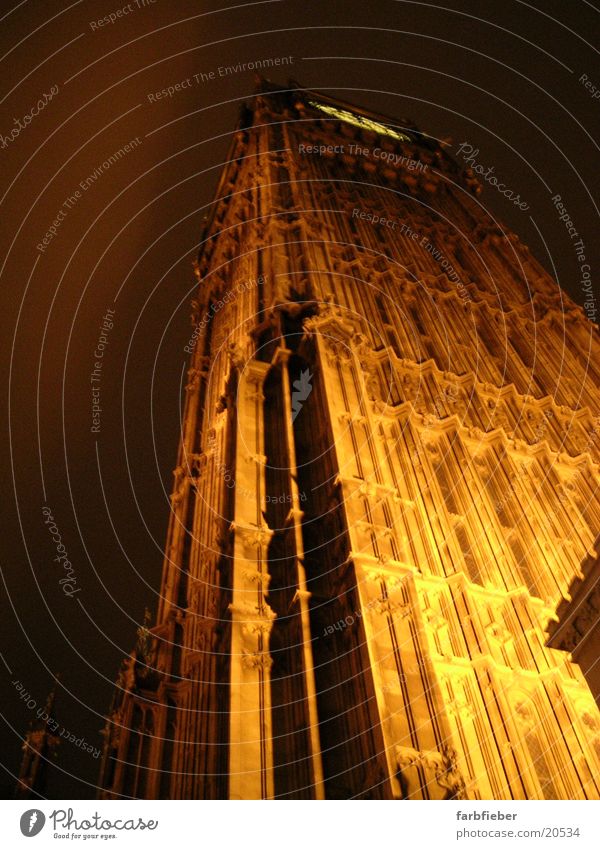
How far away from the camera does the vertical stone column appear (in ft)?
34.8

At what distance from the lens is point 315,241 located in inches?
935

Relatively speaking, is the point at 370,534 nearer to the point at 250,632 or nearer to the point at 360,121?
the point at 250,632

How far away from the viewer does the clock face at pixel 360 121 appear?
131 ft

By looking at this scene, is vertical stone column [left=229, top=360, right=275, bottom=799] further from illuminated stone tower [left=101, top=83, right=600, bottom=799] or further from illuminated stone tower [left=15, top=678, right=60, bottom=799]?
illuminated stone tower [left=15, top=678, right=60, bottom=799]

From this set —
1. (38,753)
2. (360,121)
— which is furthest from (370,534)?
(360,121)

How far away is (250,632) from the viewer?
12422mm

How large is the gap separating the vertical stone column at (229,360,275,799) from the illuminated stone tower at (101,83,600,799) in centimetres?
4

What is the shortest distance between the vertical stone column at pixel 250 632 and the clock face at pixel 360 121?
27980 millimetres

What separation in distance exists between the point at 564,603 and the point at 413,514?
5870mm

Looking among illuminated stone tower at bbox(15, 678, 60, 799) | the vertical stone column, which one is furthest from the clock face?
illuminated stone tower at bbox(15, 678, 60, 799)

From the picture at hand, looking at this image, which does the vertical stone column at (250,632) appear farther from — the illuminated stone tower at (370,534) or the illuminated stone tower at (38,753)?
the illuminated stone tower at (38,753)

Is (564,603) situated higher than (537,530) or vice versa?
(537,530)
